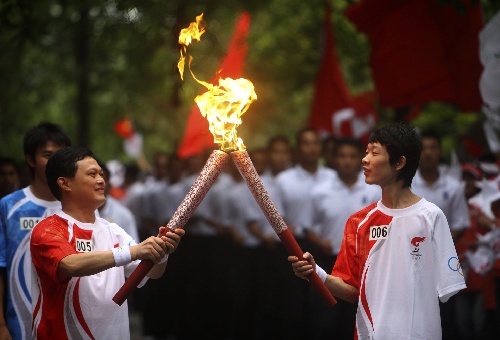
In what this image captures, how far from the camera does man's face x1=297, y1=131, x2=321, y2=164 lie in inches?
399

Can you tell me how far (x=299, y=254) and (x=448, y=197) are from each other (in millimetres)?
4140

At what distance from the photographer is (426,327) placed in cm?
524

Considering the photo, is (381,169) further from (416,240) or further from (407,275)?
(407,275)

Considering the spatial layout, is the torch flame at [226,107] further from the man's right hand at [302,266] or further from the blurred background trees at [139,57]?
the blurred background trees at [139,57]

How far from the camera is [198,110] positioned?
1291cm

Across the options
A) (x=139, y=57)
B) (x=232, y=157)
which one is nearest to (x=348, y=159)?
(x=232, y=157)

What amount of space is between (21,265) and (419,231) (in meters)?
2.58

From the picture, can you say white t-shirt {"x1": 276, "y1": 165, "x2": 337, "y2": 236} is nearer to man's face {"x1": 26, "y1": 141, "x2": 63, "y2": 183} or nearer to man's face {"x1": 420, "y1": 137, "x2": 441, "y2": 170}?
man's face {"x1": 420, "y1": 137, "x2": 441, "y2": 170}

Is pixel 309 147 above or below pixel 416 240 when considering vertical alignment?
above

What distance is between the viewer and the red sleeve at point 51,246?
5.16m

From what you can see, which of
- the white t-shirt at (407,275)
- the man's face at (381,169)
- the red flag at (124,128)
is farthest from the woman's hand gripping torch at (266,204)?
the red flag at (124,128)

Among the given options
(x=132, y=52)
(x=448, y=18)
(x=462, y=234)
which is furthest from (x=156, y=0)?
(x=132, y=52)

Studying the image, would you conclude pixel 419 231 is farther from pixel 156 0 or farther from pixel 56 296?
pixel 156 0

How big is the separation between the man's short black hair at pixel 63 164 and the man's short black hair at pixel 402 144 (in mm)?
1605
